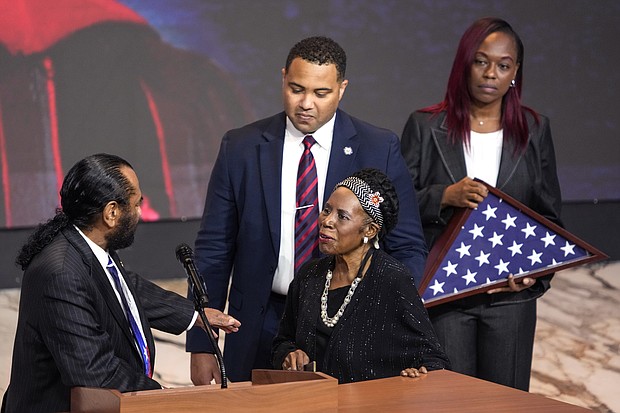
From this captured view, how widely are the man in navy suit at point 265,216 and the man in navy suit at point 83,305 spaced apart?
0.34 m

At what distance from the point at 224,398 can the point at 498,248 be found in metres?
1.91

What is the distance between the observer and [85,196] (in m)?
3.00

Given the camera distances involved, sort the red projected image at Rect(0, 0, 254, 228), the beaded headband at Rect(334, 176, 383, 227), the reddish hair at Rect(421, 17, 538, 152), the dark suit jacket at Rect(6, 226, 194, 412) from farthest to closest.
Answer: the red projected image at Rect(0, 0, 254, 228)
the reddish hair at Rect(421, 17, 538, 152)
the beaded headband at Rect(334, 176, 383, 227)
the dark suit jacket at Rect(6, 226, 194, 412)

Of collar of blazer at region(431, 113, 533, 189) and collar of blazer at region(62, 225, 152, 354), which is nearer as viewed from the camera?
collar of blazer at region(62, 225, 152, 354)

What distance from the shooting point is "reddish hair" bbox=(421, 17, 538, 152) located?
4.03m

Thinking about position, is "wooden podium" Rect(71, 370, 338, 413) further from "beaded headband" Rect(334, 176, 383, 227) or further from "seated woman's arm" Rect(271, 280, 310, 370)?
"beaded headband" Rect(334, 176, 383, 227)

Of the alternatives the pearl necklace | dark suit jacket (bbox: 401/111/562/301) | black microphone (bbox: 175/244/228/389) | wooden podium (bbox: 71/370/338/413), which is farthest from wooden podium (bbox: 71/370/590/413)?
dark suit jacket (bbox: 401/111/562/301)

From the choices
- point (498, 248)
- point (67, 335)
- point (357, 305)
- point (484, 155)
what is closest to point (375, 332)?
point (357, 305)

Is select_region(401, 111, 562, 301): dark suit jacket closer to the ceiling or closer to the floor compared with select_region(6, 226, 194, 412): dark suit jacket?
closer to the ceiling

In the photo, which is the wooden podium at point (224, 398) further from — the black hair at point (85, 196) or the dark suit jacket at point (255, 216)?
the dark suit jacket at point (255, 216)

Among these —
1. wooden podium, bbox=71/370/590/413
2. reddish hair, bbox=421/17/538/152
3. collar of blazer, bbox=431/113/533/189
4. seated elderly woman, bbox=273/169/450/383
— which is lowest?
wooden podium, bbox=71/370/590/413

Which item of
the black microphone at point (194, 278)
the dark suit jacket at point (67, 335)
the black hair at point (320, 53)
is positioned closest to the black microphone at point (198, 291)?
the black microphone at point (194, 278)

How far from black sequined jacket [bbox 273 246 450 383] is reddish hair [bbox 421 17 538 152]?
956 mm

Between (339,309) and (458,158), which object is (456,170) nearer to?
(458,158)
